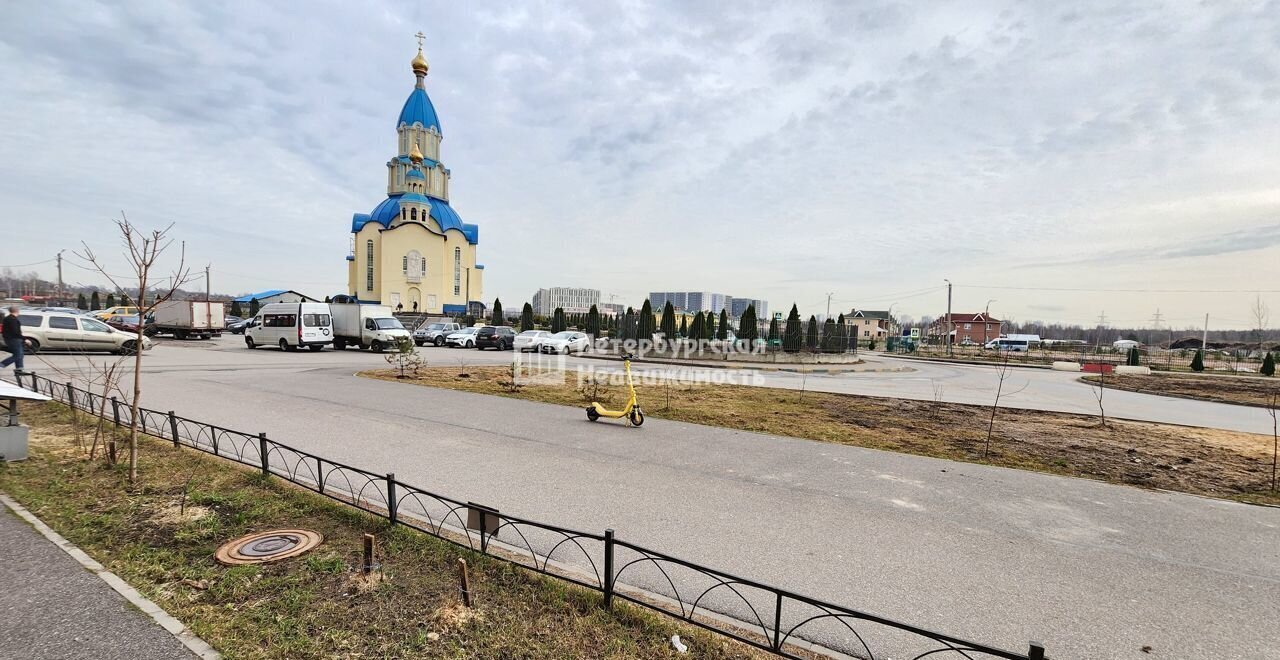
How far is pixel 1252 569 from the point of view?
13.5 feet

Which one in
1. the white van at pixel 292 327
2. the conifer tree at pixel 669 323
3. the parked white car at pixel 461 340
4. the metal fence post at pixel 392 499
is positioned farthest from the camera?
the conifer tree at pixel 669 323

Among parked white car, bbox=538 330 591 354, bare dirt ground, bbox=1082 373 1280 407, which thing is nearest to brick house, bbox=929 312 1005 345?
bare dirt ground, bbox=1082 373 1280 407

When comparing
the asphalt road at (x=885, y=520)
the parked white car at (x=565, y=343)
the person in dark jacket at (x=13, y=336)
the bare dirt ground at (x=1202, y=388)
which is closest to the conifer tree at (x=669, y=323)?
the parked white car at (x=565, y=343)

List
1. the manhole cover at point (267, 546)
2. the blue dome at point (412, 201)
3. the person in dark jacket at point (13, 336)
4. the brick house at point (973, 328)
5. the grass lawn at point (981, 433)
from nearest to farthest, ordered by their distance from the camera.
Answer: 1. the manhole cover at point (267, 546)
2. the grass lawn at point (981, 433)
3. the person in dark jacket at point (13, 336)
4. the blue dome at point (412, 201)
5. the brick house at point (973, 328)

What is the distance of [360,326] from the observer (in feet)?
82.4

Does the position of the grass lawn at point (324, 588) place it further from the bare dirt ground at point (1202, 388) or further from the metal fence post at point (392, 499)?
the bare dirt ground at point (1202, 388)

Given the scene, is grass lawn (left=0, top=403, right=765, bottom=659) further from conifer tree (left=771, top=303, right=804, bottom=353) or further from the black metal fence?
conifer tree (left=771, top=303, right=804, bottom=353)

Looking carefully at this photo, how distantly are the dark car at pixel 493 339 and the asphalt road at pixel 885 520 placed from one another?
820 inches

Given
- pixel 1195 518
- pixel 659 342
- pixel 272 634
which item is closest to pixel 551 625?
pixel 272 634

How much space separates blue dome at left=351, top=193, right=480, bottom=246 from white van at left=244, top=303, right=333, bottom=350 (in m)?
31.7

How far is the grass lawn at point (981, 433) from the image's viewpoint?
6.97 m

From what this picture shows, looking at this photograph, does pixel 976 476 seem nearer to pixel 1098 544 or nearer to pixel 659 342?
pixel 1098 544

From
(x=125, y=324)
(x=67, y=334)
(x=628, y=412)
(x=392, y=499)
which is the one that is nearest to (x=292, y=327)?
(x=67, y=334)

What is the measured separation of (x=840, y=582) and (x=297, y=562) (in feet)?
12.9
